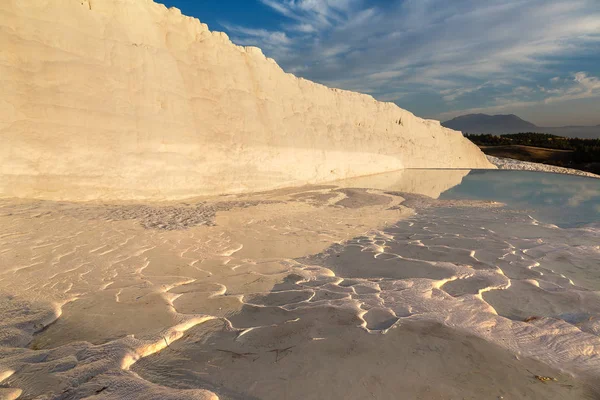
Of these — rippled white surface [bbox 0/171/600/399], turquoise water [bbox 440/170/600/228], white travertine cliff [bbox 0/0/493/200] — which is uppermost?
white travertine cliff [bbox 0/0/493/200]

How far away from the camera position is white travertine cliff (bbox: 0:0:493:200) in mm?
6457

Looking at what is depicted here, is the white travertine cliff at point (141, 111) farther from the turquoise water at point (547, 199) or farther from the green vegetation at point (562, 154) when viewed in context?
the green vegetation at point (562, 154)

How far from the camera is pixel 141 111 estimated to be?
25.8ft

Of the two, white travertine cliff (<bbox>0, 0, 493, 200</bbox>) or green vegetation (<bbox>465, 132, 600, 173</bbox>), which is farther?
green vegetation (<bbox>465, 132, 600, 173</bbox>)

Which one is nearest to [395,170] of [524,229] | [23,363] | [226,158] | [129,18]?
[226,158]

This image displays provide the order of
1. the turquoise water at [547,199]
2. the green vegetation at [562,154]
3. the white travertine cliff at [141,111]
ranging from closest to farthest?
the turquoise water at [547,199]
the white travertine cliff at [141,111]
the green vegetation at [562,154]

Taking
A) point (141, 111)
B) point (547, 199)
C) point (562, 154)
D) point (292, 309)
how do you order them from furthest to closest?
1. point (562, 154)
2. point (547, 199)
3. point (141, 111)
4. point (292, 309)

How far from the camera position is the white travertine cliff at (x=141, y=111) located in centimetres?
646

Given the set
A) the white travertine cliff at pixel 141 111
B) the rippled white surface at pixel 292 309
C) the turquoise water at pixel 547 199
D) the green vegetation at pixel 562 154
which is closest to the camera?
the rippled white surface at pixel 292 309

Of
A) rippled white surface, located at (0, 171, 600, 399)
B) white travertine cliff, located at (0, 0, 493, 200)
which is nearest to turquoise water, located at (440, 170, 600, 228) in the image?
rippled white surface, located at (0, 171, 600, 399)

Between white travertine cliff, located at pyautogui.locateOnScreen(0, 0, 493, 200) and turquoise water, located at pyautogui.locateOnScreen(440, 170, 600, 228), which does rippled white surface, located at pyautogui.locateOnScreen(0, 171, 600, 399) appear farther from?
white travertine cliff, located at pyautogui.locateOnScreen(0, 0, 493, 200)

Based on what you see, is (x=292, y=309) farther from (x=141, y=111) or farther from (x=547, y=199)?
(x=547, y=199)

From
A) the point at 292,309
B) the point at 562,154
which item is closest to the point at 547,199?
the point at 292,309

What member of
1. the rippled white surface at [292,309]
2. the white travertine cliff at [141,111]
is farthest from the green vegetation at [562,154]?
the rippled white surface at [292,309]
